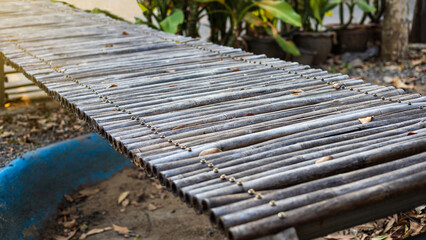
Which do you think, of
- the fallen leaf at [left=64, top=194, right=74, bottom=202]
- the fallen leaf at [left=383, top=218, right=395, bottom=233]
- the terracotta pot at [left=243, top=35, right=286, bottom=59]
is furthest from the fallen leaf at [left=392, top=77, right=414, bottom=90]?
the fallen leaf at [left=64, top=194, right=74, bottom=202]

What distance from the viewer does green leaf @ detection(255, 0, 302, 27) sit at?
5234 mm

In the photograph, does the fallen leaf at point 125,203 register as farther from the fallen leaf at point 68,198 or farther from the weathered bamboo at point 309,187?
the weathered bamboo at point 309,187

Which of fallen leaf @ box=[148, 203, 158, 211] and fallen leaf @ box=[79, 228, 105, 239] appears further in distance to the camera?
fallen leaf @ box=[148, 203, 158, 211]

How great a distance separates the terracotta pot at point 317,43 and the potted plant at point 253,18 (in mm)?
338

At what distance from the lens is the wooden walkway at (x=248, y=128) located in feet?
4.70

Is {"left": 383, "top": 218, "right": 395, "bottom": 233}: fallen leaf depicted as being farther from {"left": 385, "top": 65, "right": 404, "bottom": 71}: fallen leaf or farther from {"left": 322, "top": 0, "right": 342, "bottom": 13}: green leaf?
{"left": 322, "top": 0, "right": 342, "bottom": 13}: green leaf

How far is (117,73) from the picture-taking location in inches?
117

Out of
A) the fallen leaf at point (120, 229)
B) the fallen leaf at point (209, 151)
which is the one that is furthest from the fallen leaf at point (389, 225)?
the fallen leaf at point (120, 229)

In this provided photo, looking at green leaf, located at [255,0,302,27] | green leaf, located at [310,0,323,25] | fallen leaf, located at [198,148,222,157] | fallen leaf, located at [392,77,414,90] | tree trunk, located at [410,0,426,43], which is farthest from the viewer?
tree trunk, located at [410,0,426,43]

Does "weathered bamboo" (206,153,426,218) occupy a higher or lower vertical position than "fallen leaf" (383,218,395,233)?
higher

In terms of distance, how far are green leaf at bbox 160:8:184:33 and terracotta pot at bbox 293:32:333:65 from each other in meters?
1.57

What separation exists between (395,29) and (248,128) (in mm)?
4606

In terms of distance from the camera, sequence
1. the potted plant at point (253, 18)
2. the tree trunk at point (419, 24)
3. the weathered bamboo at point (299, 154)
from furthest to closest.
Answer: the tree trunk at point (419, 24) < the potted plant at point (253, 18) < the weathered bamboo at point (299, 154)

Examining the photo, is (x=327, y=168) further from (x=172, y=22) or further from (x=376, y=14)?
(x=376, y=14)
